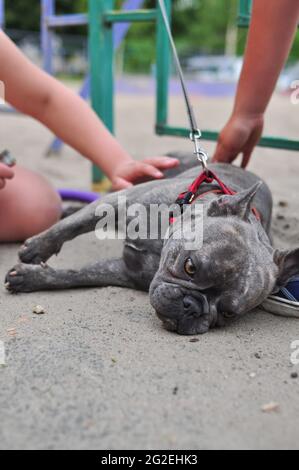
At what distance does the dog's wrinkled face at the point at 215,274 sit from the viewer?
4.14 feet

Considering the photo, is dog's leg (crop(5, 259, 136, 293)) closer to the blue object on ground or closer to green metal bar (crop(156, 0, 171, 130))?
the blue object on ground

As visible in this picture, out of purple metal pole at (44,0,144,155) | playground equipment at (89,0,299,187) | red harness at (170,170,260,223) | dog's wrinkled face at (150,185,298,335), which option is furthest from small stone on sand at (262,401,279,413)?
purple metal pole at (44,0,144,155)

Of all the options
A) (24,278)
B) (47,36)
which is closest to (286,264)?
(24,278)

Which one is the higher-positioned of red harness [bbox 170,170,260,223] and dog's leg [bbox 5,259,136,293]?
red harness [bbox 170,170,260,223]

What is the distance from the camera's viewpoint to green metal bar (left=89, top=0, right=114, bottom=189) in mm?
2641

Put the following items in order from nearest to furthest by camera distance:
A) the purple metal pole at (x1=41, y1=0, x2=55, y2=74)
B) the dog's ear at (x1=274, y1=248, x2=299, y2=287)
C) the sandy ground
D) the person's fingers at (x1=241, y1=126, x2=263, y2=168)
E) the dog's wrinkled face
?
1. the sandy ground
2. the dog's wrinkled face
3. the dog's ear at (x1=274, y1=248, x2=299, y2=287)
4. the person's fingers at (x1=241, y1=126, x2=263, y2=168)
5. the purple metal pole at (x1=41, y1=0, x2=55, y2=74)

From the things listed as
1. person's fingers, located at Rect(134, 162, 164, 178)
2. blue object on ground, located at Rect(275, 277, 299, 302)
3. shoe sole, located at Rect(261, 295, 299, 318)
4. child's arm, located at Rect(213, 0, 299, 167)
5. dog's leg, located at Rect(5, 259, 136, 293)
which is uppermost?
child's arm, located at Rect(213, 0, 299, 167)

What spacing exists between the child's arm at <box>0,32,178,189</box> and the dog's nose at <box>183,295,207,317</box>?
782 millimetres

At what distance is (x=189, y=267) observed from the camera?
1276mm

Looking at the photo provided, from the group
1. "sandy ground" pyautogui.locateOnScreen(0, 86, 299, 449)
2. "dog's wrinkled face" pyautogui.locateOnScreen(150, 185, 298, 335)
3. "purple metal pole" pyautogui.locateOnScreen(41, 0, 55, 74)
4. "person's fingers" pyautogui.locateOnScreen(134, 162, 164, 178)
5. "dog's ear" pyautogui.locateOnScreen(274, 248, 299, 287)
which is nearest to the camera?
"sandy ground" pyautogui.locateOnScreen(0, 86, 299, 449)

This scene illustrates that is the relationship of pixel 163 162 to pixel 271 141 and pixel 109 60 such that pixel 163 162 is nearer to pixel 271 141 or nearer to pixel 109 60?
pixel 271 141

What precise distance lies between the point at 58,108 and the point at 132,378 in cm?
121
